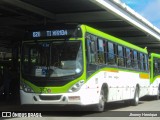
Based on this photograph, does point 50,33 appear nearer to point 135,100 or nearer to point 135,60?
point 135,60

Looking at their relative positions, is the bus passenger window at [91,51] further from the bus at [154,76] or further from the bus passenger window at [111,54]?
the bus at [154,76]

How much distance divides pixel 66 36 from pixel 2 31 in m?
16.6

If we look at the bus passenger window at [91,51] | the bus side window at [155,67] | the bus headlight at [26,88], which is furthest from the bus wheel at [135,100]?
the bus headlight at [26,88]

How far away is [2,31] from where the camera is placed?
31.2 metres

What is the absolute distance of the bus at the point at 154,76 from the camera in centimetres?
2865

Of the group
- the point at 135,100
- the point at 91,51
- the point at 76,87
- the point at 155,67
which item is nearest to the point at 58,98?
the point at 76,87

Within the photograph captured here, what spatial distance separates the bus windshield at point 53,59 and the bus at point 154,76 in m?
13.8

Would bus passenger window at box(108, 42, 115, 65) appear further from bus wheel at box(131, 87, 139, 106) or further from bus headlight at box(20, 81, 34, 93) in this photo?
bus wheel at box(131, 87, 139, 106)

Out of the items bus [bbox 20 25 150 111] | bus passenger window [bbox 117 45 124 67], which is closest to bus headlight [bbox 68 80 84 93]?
bus [bbox 20 25 150 111]

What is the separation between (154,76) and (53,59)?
1495cm

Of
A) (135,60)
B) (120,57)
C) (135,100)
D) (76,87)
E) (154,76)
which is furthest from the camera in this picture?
(154,76)

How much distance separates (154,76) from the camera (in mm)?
29062

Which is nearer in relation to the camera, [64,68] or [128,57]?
[64,68]

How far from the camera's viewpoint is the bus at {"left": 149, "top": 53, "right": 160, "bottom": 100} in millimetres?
28648
